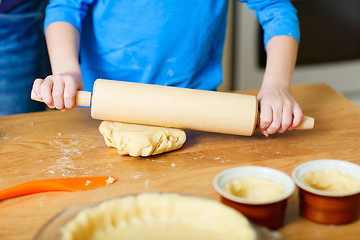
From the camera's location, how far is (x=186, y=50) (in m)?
1.21

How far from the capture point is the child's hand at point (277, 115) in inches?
35.7

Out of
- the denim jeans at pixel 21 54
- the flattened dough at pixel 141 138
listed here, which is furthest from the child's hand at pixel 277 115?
the denim jeans at pixel 21 54

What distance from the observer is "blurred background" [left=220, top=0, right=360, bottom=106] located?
7.82 feet

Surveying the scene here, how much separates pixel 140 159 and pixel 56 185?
0.62 feet

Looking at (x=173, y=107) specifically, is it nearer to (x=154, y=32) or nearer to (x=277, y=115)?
(x=277, y=115)

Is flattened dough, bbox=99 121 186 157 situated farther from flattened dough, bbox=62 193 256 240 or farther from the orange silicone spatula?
flattened dough, bbox=62 193 256 240

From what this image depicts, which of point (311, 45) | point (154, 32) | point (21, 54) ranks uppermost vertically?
point (154, 32)

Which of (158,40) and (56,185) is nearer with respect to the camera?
(56,185)

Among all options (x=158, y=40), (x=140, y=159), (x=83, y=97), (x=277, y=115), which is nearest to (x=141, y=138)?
(x=140, y=159)

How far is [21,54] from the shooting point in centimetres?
150

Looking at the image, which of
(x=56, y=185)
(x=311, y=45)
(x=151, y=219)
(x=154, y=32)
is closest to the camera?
(x=151, y=219)

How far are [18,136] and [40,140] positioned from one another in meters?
0.07

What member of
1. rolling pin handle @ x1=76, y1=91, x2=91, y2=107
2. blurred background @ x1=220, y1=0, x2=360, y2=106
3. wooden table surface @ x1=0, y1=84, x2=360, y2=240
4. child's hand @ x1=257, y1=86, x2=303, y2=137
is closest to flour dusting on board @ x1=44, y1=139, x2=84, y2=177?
→ wooden table surface @ x1=0, y1=84, x2=360, y2=240

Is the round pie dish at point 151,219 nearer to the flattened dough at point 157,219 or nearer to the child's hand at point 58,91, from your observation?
the flattened dough at point 157,219
